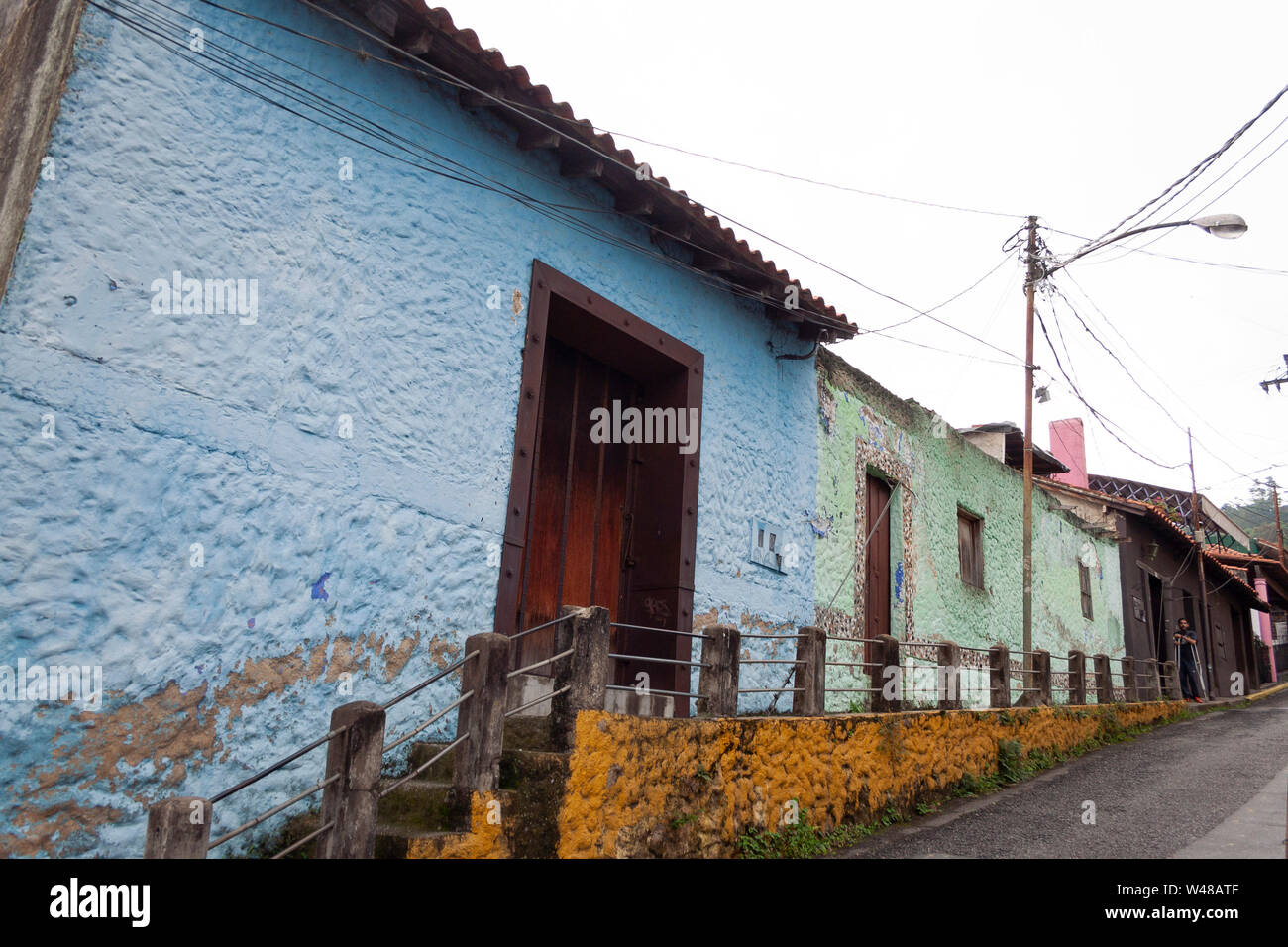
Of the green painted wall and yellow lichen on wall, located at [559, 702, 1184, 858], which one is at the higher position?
the green painted wall

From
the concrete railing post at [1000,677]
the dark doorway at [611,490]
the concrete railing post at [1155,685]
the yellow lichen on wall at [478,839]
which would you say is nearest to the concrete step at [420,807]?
the yellow lichen on wall at [478,839]

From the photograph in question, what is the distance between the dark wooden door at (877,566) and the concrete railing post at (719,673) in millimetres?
3923

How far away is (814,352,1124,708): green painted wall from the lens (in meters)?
9.02

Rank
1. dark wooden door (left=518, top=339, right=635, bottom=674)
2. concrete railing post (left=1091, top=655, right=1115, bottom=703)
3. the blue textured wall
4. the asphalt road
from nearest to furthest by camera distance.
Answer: the blue textured wall → the asphalt road → dark wooden door (left=518, top=339, right=635, bottom=674) → concrete railing post (left=1091, top=655, right=1115, bottom=703)

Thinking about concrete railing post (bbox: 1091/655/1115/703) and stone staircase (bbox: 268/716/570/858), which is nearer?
stone staircase (bbox: 268/716/570/858)

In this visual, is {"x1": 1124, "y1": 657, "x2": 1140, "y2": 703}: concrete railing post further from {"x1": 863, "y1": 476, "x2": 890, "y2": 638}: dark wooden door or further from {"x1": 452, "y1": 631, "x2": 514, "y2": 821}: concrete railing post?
{"x1": 452, "y1": 631, "x2": 514, "y2": 821}: concrete railing post

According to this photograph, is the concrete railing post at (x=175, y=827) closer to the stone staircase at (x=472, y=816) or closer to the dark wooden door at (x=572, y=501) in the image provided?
the stone staircase at (x=472, y=816)

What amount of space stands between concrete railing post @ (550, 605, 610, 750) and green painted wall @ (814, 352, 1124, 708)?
4282mm

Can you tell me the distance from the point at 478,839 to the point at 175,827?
1386 millimetres

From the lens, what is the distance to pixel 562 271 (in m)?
6.30

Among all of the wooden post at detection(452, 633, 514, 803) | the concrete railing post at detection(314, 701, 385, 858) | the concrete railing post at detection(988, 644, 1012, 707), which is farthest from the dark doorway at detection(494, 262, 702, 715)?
the concrete railing post at detection(988, 644, 1012, 707)

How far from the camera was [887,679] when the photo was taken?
7.51m

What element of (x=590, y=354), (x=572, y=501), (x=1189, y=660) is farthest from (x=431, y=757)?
(x=1189, y=660)
